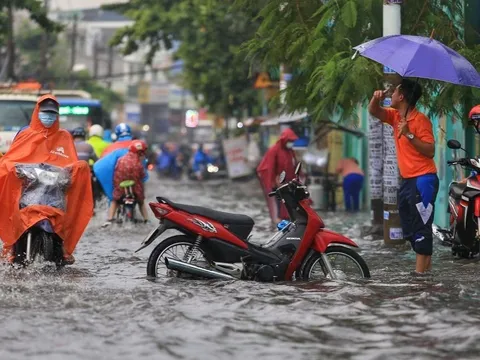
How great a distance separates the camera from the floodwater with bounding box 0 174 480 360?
23.7ft

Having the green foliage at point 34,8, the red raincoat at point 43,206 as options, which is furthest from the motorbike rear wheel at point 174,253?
the green foliage at point 34,8

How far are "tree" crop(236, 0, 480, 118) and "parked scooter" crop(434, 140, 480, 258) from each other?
818 mm

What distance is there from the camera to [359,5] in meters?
12.5

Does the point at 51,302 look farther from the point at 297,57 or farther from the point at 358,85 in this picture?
the point at 297,57

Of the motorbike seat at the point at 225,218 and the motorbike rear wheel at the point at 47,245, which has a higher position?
the motorbike seat at the point at 225,218

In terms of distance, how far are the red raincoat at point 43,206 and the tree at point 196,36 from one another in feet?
74.7

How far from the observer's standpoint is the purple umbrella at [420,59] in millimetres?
10172

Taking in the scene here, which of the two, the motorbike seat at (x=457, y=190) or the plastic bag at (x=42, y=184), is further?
the motorbike seat at (x=457, y=190)

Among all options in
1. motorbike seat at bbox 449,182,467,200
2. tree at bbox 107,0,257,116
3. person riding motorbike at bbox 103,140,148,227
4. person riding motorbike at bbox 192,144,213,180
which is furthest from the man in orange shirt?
person riding motorbike at bbox 192,144,213,180

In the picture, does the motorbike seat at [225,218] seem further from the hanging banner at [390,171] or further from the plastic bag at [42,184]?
the hanging banner at [390,171]

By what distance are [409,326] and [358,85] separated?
14.4ft

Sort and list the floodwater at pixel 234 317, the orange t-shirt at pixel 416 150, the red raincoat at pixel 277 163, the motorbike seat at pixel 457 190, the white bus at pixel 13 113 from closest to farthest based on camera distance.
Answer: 1. the floodwater at pixel 234 317
2. the orange t-shirt at pixel 416 150
3. the motorbike seat at pixel 457 190
4. the red raincoat at pixel 277 163
5. the white bus at pixel 13 113

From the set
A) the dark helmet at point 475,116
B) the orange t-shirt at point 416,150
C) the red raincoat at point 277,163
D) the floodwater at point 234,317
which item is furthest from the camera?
the red raincoat at point 277,163

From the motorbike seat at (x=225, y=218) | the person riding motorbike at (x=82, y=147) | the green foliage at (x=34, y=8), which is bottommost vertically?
the motorbike seat at (x=225, y=218)
